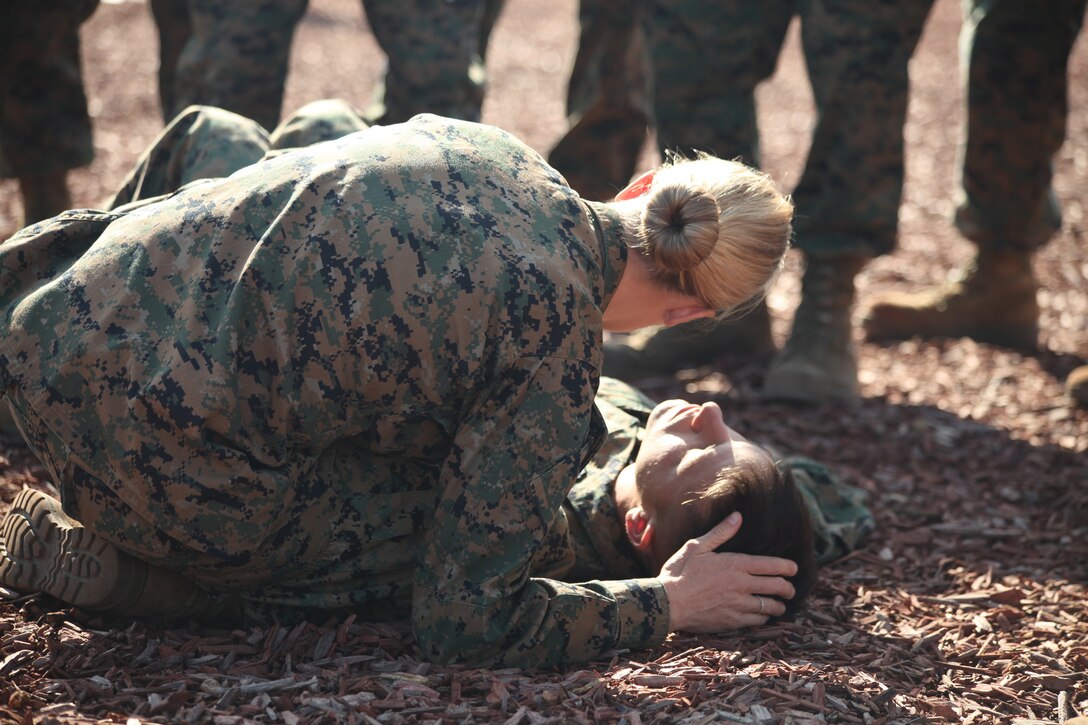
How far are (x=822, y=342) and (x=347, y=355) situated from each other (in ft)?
9.02

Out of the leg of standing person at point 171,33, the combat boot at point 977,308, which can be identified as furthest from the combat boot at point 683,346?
the leg of standing person at point 171,33

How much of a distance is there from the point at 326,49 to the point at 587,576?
9.46 meters

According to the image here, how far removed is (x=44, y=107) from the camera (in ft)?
16.4

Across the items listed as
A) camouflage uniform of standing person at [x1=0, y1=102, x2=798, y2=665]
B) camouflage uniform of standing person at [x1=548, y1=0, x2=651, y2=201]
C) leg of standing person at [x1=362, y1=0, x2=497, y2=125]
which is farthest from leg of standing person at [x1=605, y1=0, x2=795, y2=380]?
camouflage uniform of standing person at [x1=0, y1=102, x2=798, y2=665]

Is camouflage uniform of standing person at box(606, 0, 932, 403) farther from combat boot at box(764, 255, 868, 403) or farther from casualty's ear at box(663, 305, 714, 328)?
casualty's ear at box(663, 305, 714, 328)

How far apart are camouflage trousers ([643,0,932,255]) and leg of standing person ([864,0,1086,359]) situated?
0.87 meters

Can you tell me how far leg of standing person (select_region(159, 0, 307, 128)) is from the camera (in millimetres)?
4461

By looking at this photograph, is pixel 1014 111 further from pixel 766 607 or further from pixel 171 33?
pixel 171 33

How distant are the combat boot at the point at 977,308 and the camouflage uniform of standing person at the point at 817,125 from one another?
96 cm

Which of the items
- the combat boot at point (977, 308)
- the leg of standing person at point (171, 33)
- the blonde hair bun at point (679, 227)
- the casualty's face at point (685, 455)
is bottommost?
the casualty's face at point (685, 455)

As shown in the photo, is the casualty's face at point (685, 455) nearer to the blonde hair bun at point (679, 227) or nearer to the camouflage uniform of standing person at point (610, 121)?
the blonde hair bun at point (679, 227)

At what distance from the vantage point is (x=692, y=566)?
9.06ft

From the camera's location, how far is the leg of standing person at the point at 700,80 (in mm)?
4625

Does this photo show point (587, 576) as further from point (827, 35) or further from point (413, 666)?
point (827, 35)
